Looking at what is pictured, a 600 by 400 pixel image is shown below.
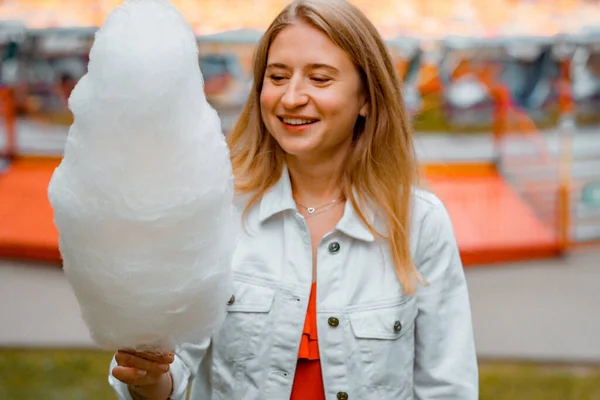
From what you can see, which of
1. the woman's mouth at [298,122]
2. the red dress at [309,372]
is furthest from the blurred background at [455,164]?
the woman's mouth at [298,122]

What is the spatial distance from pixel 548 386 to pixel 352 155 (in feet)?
8.84

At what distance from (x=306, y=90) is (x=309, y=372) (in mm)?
536

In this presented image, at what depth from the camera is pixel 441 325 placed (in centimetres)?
175

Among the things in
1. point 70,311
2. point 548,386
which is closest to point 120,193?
point 548,386

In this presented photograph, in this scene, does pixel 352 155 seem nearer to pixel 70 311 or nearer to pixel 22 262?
pixel 70 311

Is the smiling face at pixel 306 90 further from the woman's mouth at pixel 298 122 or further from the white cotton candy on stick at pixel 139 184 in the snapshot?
the white cotton candy on stick at pixel 139 184

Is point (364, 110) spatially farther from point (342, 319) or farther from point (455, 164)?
point (455, 164)

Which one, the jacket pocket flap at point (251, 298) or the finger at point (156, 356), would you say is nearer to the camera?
the finger at point (156, 356)

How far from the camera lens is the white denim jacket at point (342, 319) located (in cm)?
167

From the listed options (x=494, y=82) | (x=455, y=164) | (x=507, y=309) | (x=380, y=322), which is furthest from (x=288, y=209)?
(x=494, y=82)

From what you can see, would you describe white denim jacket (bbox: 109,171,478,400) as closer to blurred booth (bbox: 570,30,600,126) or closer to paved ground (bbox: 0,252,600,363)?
paved ground (bbox: 0,252,600,363)

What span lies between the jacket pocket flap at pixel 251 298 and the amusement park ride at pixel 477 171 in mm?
4360

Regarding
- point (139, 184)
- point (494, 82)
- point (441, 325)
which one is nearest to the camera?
point (139, 184)

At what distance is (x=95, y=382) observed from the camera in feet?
13.5
